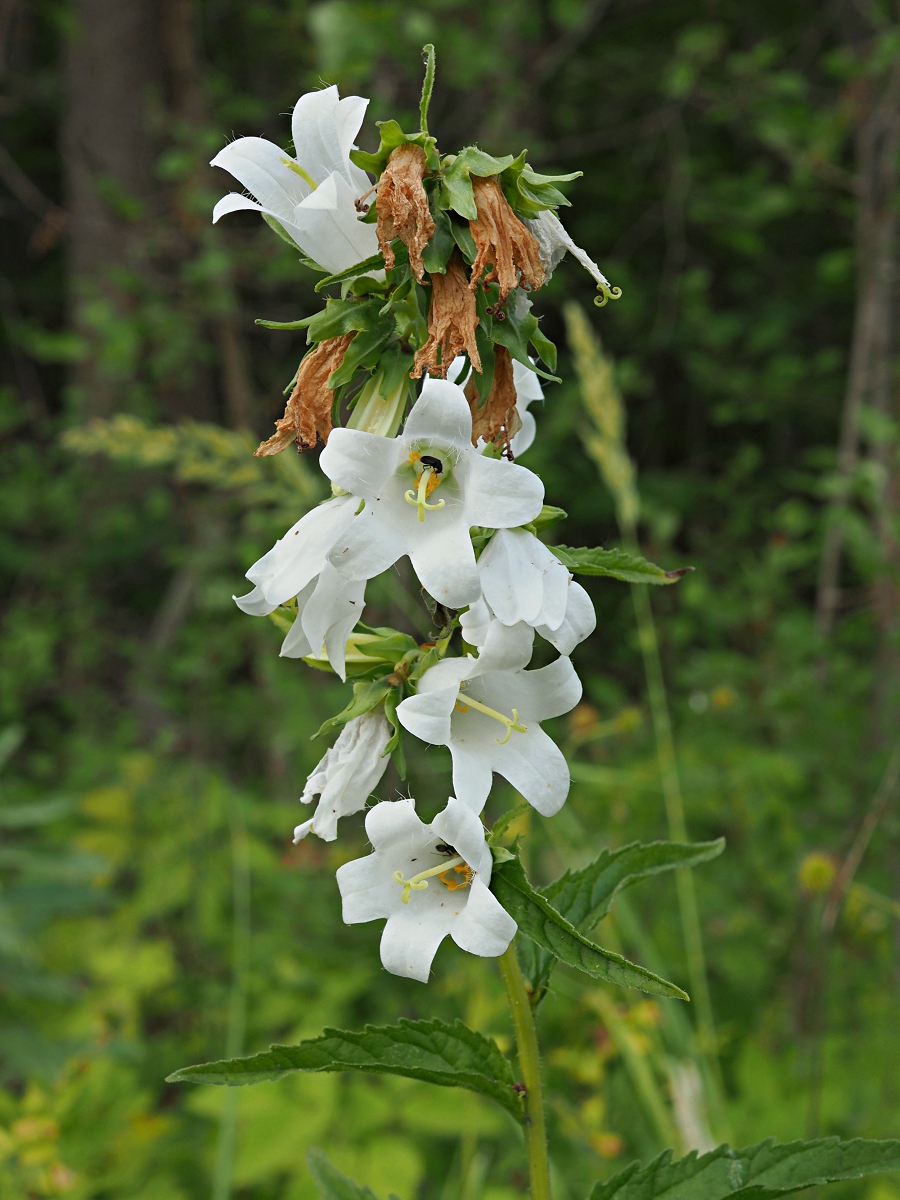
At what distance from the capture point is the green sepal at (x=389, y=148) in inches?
43.3

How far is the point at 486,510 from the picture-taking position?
1.05 metres

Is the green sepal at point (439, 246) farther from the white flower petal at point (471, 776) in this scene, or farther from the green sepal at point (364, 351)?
the white flower petal at point (471, 776)

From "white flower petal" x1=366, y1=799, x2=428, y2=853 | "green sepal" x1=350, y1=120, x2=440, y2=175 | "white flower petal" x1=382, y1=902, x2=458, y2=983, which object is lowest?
"white flower petal" x1=382, y1=902, x2=458, y2=983

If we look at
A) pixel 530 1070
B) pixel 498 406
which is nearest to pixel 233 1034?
pixel 530 1070

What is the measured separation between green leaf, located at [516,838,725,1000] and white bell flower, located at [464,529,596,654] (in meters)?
0.34

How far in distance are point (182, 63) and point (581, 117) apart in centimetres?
260

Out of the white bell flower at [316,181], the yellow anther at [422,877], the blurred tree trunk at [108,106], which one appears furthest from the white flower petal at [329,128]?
the blurred tree trunk at [108,106]

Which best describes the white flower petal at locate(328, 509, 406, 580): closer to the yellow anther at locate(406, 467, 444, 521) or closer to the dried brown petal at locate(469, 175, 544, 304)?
the yellow anther at locate(406, 467, 444, 521)

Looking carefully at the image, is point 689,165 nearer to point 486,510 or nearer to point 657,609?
point 657,609

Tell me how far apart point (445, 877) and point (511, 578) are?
0.38 m

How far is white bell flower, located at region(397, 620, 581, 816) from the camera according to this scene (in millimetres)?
1059

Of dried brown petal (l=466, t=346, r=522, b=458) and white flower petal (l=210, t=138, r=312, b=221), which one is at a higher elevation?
white flower petal (l=210, t=138, r=312, b=221)

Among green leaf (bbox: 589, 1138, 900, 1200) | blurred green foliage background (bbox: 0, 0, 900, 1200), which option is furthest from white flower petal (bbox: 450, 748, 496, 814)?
blurred green foliage background (bbox: 0, 0, 900, 1200)

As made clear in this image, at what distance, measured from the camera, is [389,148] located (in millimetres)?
1119
